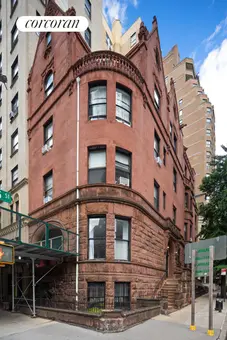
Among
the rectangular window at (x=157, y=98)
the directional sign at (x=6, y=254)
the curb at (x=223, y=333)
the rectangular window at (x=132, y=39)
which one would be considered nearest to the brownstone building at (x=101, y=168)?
the rectangular window at (x=157, y=98)

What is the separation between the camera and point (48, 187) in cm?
1830

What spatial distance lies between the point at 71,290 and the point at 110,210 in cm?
422

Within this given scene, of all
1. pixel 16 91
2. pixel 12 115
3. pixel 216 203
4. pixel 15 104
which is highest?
pixel 16 91

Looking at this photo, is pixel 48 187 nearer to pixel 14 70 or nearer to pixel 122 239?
pixel 122 239

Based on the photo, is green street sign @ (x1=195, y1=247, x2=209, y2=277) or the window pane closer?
green street sign @ (x1=195, y1=247, x2=209, y2=277)

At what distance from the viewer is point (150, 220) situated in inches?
701

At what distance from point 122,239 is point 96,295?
2.84m

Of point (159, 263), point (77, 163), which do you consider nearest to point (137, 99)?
point (77, 163)

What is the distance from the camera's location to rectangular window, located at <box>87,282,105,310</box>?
1306cm

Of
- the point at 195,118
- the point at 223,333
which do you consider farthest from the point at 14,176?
the point at 195,118

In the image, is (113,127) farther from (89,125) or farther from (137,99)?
(137,99)

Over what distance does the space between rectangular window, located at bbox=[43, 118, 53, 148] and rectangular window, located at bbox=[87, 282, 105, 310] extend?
9.07 metres

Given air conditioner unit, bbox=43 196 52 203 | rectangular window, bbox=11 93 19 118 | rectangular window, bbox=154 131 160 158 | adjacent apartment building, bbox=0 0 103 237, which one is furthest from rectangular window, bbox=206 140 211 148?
air conditioner unit, bbox=43 196 52 203

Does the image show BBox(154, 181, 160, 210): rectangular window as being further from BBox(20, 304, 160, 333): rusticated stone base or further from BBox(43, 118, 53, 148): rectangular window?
BBox(20, 304, 160, 333): rusticated stone base
